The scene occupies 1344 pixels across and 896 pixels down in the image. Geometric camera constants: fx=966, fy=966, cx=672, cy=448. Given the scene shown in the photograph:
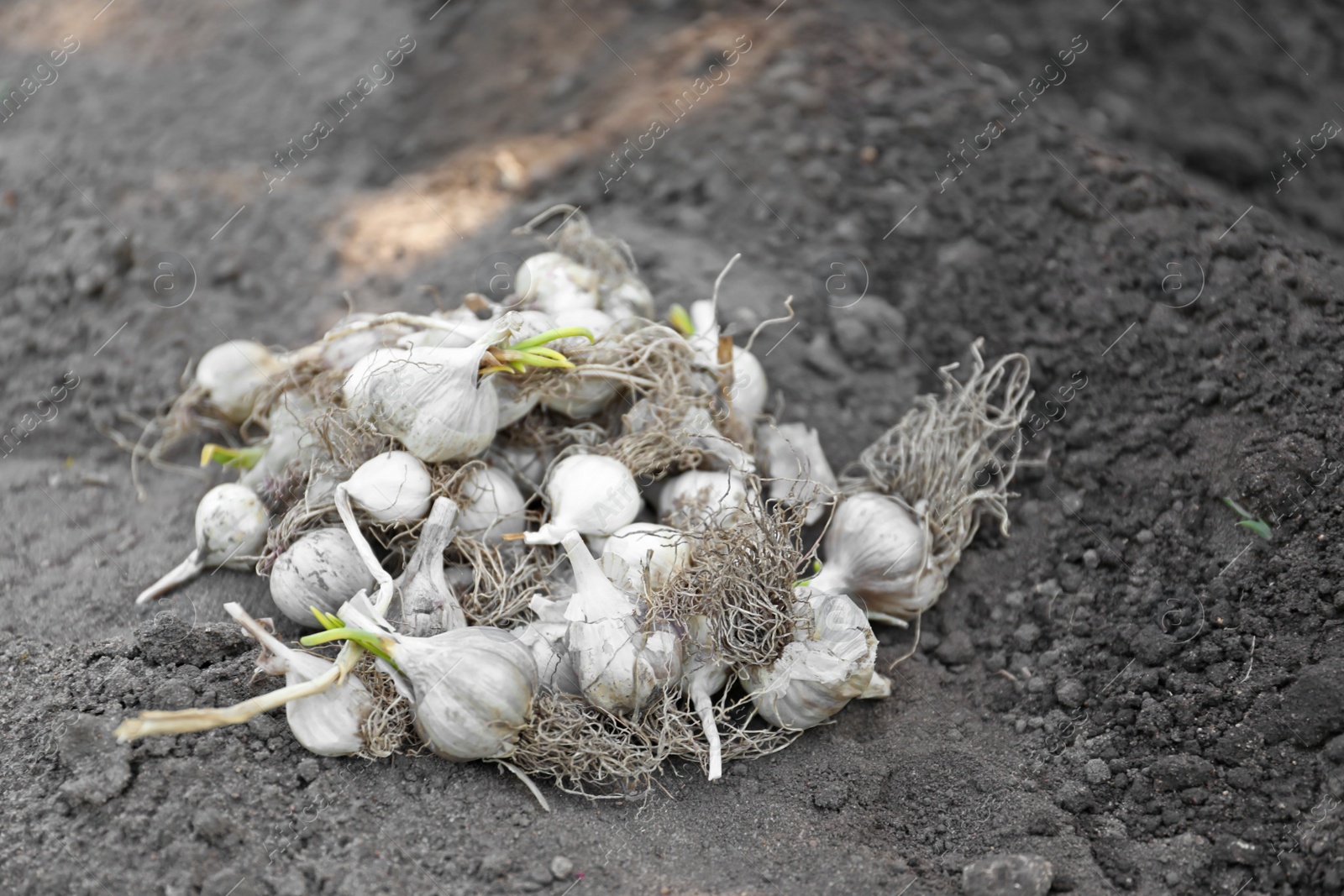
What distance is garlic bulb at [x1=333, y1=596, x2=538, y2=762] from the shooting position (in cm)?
152

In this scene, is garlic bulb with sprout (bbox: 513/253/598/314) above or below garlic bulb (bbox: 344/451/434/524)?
below

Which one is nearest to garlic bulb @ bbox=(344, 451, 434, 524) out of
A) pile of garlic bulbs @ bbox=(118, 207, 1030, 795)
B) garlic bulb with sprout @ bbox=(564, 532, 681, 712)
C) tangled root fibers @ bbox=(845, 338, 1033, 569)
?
pile of garlic bulbs @ bbox=(118, 207, 1030, 795)

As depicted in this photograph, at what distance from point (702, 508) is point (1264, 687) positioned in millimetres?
1020

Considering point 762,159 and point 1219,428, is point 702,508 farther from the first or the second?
point 762,159

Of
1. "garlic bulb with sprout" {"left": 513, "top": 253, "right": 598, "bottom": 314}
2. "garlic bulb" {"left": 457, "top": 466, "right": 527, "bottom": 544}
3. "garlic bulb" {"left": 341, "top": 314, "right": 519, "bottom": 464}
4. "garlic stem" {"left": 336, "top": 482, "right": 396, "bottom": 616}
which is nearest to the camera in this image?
"garlic stem" {"left": 336, "top": 482, "right": 396, "bottom": 616}

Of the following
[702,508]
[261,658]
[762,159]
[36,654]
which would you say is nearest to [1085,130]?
[762,159]

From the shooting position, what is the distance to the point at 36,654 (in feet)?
5.85

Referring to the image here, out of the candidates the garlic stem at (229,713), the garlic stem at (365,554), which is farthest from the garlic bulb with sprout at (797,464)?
the garlic stem at (229,713)

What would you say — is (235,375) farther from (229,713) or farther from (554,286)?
(229,713)

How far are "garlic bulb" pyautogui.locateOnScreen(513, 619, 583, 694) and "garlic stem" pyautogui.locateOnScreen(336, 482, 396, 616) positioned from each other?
0.79 ft

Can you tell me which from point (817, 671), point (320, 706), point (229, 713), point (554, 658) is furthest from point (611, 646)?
point (229, 713)

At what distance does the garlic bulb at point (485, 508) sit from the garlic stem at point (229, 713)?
350mm

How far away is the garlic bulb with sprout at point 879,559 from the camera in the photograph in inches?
Result: 74.4

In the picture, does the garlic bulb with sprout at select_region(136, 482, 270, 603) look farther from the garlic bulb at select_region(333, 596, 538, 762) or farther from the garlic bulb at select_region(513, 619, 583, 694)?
the garlic bulb at select_region(513, 619, 583, 694)
